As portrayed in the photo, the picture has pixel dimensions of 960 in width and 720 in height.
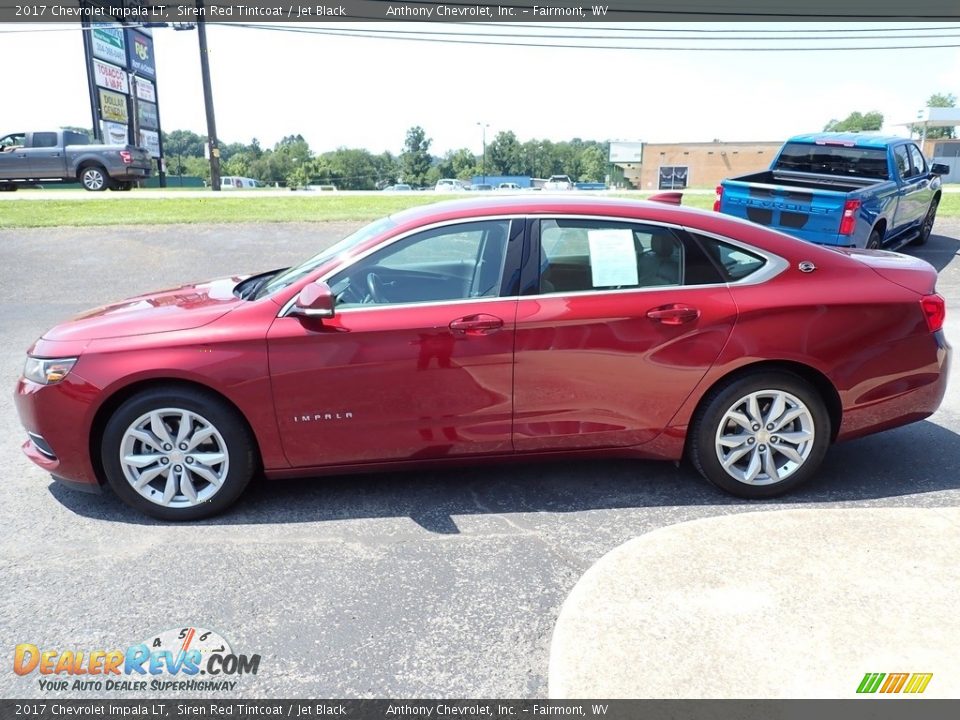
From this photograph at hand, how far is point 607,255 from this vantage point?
4.00 meters

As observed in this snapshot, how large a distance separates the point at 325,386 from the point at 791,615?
2.37 m

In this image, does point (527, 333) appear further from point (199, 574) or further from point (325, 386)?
point (199, 574)

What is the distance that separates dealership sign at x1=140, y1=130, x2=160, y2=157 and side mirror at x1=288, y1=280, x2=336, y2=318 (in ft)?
154

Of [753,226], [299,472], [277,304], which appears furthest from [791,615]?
[277,304]

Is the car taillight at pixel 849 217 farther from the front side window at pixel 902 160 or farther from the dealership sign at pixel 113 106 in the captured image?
the dealership sign at pixel 113 106

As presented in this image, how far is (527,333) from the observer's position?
380 centimetres

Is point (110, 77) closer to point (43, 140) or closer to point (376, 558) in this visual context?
point (43, 140)

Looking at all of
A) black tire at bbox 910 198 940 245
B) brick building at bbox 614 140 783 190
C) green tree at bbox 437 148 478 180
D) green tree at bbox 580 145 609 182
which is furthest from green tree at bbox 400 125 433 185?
black tire at bbox 910 198 940 245

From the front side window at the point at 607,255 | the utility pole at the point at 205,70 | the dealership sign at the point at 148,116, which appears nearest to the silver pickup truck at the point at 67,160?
the utility pole at the point at 205,70

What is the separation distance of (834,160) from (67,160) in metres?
22.7

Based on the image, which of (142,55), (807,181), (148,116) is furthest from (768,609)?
(148,116)

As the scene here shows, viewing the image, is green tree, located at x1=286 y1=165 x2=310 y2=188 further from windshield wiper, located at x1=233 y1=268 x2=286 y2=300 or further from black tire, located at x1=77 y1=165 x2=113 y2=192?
windshield wiper, located at x1=233 y1=268 x2=286 y2=300

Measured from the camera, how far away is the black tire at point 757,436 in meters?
3.97

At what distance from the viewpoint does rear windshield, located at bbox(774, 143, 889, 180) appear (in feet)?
34.9
